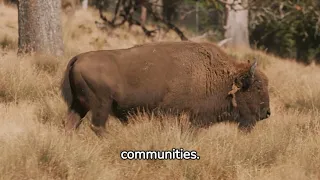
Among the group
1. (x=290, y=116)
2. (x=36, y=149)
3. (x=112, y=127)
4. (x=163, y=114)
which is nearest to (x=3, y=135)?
(x=36, y=149)

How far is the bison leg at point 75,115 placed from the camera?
6.41 m

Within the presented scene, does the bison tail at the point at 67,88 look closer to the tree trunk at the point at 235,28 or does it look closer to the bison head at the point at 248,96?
the bison head at the point at 248,96

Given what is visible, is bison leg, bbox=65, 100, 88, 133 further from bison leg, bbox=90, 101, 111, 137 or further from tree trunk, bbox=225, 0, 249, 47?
tree trunk, bbox=225, 0, 249, 47

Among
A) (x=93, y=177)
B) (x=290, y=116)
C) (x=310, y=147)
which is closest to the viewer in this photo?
(x=93, y=177)

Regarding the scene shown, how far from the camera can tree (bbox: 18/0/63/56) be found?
9523mm

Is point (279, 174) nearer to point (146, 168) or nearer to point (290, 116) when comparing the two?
point (146, 168)

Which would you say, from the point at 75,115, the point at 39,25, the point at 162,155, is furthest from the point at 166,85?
the point at 39,25

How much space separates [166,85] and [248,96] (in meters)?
1.19

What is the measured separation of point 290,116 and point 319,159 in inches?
87.6

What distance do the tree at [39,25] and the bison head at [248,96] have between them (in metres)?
4.05

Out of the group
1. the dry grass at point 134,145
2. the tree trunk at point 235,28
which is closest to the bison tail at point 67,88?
the dry grass at point 134,145

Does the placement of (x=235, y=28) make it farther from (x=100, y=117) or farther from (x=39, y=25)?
(x=100, y=117)

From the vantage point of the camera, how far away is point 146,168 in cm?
518

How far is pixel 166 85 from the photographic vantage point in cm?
648
